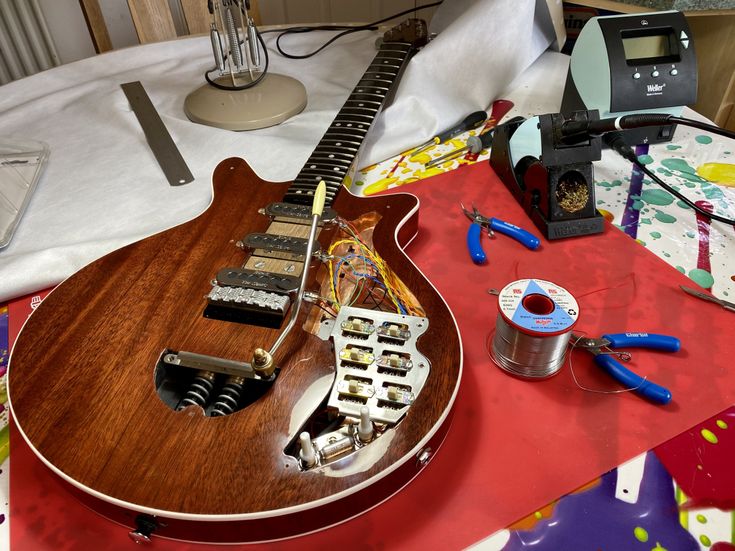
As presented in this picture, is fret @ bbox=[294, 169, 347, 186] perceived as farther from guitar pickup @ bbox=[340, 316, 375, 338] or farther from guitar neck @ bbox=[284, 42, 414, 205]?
guitar pickup @ bbox=[340, 316, 375, 338]

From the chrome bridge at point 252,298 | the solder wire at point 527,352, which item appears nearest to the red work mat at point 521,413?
the solder wire at point 527,352

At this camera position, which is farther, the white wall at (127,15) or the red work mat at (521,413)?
the white wall at (127,15)

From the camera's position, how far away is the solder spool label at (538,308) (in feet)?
1.80

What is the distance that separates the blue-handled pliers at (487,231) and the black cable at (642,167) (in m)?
0.25

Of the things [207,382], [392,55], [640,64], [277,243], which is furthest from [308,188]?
[640,64]

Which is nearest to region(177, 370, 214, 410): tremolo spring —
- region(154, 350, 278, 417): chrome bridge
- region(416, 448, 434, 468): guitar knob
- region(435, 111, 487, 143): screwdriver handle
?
region(154, 350, 278, 417): chrome bridge

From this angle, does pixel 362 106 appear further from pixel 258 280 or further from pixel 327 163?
pixel 258 280

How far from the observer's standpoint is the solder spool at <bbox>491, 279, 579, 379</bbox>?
551 millimetres

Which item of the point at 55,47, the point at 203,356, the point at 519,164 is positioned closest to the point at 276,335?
the point at 203,356

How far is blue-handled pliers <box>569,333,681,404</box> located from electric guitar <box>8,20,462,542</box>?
0.18 metres

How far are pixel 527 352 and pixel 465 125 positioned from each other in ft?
1.99

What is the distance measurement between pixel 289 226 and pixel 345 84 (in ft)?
1.90

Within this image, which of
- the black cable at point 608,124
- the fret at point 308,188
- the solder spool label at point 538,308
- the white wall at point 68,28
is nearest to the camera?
the solder spool label at point 538,308

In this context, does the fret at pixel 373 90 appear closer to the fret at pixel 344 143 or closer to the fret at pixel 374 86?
the fret at pixel 374 86
